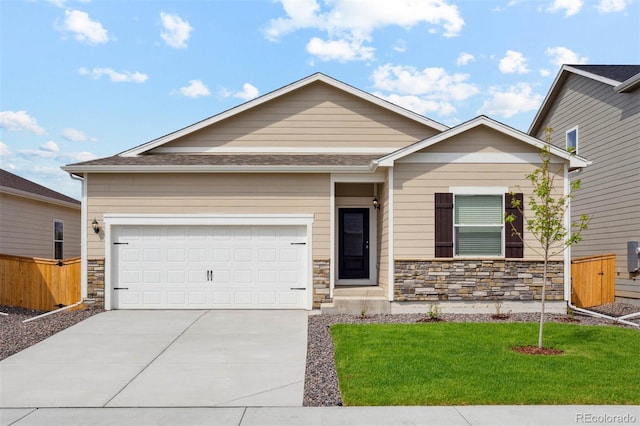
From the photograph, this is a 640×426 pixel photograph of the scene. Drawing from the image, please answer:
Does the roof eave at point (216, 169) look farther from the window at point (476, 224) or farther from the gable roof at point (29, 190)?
the gable roof at point (29, 190)

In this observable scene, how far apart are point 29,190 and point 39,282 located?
17.0 ft

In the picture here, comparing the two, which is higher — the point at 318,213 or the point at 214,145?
the point at 214,145

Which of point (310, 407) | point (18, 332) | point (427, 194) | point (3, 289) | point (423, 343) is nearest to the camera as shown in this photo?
point (310, 407)

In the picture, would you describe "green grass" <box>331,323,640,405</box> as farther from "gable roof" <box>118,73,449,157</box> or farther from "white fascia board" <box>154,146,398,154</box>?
"gable roof" <box>118,73,449,157</box>

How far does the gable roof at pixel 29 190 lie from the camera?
17.6m

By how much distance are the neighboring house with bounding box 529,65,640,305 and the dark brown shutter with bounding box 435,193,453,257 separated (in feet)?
17.4

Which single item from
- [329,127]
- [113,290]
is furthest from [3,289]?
[329,127]

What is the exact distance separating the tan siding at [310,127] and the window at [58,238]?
7.57 meters

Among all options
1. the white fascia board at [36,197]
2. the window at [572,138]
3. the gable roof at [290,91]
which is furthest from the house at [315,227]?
the window at [572,138]

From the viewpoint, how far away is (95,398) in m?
7.02

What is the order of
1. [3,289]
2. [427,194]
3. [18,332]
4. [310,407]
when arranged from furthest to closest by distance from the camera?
[3,289], [427,194], [18,332], [310,407]

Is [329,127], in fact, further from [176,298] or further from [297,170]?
[176,298]

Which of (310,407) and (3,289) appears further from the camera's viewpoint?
(3,289)

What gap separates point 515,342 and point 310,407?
14.9 ft
